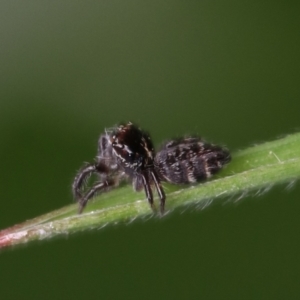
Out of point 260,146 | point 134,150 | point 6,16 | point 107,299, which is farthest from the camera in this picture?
point 6,16

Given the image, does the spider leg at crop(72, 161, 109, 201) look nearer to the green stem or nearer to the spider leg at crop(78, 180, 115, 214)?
the spider leg at crop(78, 180, 115, 214)

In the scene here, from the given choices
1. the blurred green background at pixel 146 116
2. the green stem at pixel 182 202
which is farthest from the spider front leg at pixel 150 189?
the blurred green background at pixel 146 116

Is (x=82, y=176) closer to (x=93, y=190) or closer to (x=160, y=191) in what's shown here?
(x=93, y=190)

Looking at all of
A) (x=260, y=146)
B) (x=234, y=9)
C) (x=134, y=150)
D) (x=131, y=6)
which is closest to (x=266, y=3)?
(x=234, y=9)

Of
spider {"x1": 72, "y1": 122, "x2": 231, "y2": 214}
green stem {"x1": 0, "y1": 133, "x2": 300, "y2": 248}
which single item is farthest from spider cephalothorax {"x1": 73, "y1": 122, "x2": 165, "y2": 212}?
green stem {"x1": 0, "y1": 133, "x2": 300, "y2": 248}

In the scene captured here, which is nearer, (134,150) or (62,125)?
(134,150)

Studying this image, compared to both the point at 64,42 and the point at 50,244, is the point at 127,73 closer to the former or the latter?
the point at 64,42

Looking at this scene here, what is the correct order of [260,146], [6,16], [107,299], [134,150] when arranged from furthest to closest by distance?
[6,16] < [107,299] < [134,150] < [260,146]
